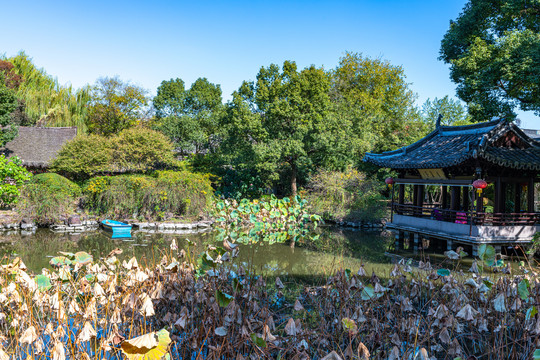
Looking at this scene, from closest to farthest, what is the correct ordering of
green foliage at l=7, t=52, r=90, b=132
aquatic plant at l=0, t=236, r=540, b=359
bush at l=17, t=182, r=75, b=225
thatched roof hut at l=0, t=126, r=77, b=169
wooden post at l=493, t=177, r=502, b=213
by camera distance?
aquatic plant at l=0, t=236, r=540, b=359 < wooden post at l=493, t=177, r=502, b=213 < bush at l=17, t=182, r=75, b=225 < thatched roof hut at l=0, t=126, r=77, b=169 < green foliage at l=7, t=52, r=90, b=132

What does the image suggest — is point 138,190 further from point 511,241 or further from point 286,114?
point 511,241

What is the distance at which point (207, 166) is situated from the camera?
1966cm

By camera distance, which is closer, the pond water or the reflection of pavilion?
the pond water

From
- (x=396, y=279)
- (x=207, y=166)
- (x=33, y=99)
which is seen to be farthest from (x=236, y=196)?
(x=33, y=99)

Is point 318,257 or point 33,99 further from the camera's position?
point 33,99

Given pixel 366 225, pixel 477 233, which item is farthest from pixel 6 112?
pixel 477 233

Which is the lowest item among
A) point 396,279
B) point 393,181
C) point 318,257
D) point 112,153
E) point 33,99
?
point 318,257

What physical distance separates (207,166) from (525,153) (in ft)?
43.8

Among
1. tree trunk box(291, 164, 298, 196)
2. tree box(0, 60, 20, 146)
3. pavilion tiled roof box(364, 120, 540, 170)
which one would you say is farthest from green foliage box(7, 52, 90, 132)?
pavilion tiled roof box(364, 120, 540, 170)

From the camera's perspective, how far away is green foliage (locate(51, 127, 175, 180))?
16.0 m

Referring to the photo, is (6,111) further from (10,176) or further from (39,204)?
(39,204)

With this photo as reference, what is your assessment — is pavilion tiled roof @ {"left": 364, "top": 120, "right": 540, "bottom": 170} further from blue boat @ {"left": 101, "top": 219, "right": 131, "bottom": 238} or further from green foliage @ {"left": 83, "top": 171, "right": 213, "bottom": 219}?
blue boat @ {"left": 101, "top": 219, "right": 131, "bottom": 238}

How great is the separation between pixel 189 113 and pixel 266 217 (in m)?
12.1

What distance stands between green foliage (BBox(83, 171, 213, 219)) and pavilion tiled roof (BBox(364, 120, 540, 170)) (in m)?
6.68
